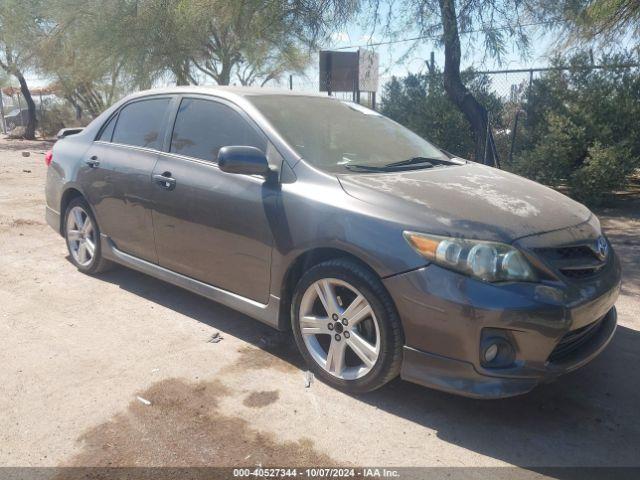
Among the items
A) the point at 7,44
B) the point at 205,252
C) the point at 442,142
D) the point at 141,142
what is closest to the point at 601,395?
the point at 205,252

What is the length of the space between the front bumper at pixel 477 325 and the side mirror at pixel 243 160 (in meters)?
1.08

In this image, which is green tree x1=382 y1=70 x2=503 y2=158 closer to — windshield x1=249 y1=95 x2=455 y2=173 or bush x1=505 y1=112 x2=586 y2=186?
bush x1=505 y1=112 x2=586 y2=186

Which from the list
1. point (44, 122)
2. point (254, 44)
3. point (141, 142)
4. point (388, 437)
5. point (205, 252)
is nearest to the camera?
point (388, 437)

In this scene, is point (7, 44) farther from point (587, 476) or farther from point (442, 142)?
point (587, 476)

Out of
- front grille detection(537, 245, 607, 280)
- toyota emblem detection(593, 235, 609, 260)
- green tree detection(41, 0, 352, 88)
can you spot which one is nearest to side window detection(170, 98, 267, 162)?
front grille detection(537, 245, 607, 280)

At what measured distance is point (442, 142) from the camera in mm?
10523

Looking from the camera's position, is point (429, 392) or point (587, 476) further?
point (429, 392)

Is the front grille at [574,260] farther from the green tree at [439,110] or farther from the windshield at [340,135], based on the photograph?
the green tree at [439,110]

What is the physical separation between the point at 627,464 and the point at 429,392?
3.48 ft

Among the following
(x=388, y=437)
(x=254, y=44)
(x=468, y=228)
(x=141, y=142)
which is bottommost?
(x=388, y=437)

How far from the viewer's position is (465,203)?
3264 millimetres

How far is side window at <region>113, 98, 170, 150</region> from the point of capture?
4.58 metres

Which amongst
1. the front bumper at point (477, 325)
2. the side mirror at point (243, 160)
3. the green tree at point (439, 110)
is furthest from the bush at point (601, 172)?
the side mirror at point (243, 160)

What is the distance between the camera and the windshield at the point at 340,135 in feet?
12.4
